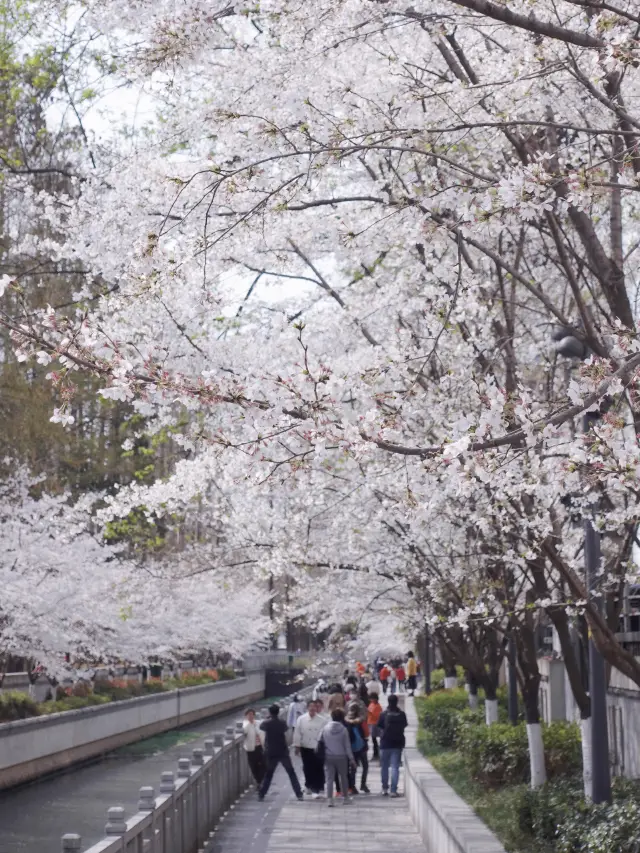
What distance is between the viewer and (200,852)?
13.9 meters

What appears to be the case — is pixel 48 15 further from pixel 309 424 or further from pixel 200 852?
pixel 200 852

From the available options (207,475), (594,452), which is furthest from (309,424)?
(207,475)

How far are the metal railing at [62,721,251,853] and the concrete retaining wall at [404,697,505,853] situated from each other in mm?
2612

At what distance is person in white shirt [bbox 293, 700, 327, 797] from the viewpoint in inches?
827

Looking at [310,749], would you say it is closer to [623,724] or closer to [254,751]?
[254,751]

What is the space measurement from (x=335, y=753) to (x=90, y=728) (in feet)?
44.9

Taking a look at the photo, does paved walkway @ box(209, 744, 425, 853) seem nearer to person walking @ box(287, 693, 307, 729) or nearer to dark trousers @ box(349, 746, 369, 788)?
dark trousers @ box(349, 746, 369, 788)

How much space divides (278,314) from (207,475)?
2.44 meters

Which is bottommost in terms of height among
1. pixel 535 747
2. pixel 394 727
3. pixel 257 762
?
pixel 257 762

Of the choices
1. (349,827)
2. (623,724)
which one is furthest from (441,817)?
(349,827)

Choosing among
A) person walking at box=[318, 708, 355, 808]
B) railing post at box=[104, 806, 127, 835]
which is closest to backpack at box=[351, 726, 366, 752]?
person walking at box=[318, 708, 355, 808]

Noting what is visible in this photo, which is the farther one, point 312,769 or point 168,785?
point 312,769

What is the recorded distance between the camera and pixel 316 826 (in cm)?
1702

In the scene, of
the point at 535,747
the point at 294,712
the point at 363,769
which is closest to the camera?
the point at 535,747
